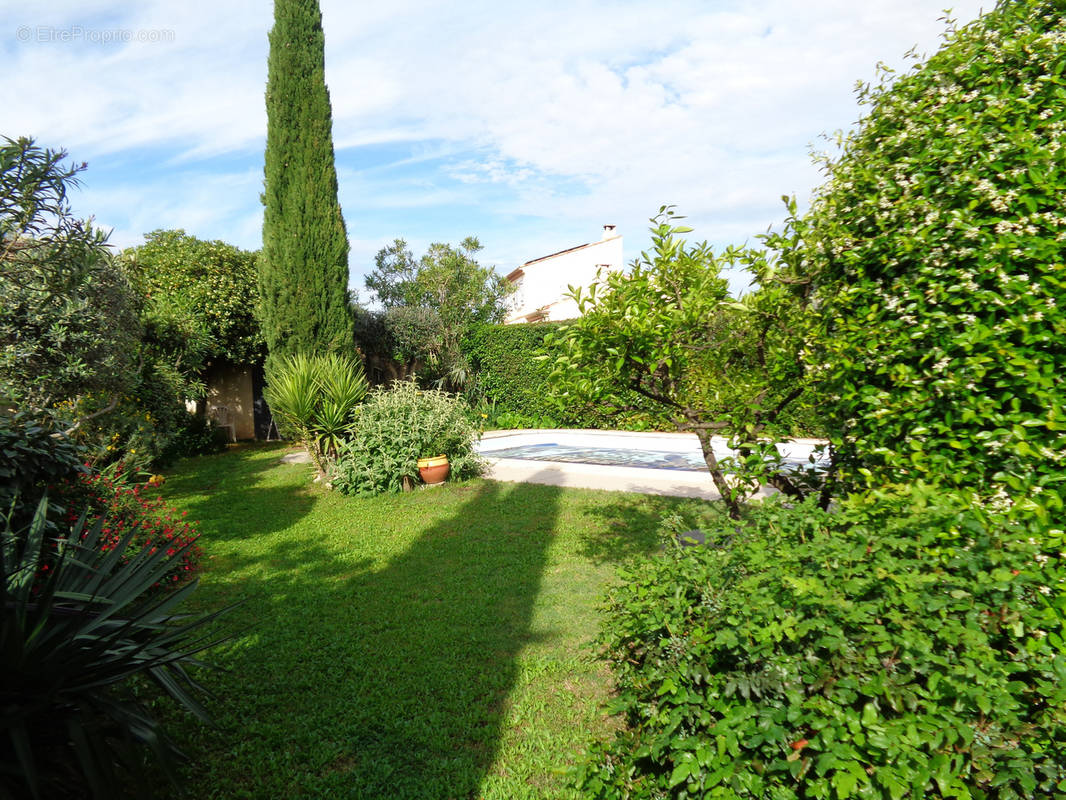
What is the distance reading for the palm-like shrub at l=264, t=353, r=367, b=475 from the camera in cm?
1043

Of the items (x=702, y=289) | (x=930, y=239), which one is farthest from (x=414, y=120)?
(x=930, y=239)

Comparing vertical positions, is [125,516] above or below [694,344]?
below

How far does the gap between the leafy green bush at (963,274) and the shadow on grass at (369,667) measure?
2793 mm

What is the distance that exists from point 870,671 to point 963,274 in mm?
1794

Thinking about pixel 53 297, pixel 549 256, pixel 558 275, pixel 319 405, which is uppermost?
pixel 549 256

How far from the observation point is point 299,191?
43.7 feet

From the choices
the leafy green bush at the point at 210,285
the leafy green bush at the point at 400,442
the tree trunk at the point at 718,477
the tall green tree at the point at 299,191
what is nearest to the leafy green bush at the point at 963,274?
the tree trunk at the point at 718,477

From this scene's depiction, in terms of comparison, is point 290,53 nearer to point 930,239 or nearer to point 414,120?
point 414,120

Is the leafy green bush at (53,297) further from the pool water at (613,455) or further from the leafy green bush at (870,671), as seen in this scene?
the pool water at (613,455)

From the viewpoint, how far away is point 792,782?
2.08 m

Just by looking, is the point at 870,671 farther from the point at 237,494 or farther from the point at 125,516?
the point at 237,494

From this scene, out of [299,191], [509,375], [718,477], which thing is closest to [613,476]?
[718,477]

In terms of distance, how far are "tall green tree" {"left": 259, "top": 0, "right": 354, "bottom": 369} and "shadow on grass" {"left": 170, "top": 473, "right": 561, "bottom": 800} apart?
7.59 m

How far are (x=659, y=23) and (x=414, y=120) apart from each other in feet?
27.6
